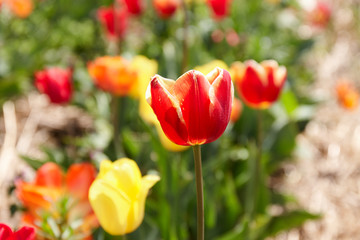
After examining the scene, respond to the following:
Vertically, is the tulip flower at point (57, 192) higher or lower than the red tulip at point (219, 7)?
lower

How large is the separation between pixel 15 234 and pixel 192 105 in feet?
0.94

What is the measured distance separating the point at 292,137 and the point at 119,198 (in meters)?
1.13

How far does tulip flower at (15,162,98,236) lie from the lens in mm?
930

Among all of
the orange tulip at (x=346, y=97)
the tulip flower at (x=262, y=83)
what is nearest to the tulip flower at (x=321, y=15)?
the orange tulip at (x=346, y=97)

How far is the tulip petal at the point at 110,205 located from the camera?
735 mm

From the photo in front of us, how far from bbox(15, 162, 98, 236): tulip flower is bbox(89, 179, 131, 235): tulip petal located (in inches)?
7.5

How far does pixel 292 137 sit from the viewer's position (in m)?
1.74

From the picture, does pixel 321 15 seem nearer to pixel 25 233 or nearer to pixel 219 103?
pixel 219 103

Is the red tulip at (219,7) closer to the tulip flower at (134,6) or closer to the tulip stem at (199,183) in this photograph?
the tulip flower at (134,6)

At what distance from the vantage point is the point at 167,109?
627 mm

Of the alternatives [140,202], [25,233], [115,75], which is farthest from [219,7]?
[25,233]

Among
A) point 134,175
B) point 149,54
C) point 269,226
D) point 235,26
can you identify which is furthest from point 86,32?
point 134,175

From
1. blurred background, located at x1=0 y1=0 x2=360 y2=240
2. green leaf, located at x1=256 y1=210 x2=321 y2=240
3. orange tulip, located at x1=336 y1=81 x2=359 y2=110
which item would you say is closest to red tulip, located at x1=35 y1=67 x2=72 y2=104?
blurred background, located at x1=0 y1=0 x2=360 y2=240

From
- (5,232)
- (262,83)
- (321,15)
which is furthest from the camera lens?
(321,15)
